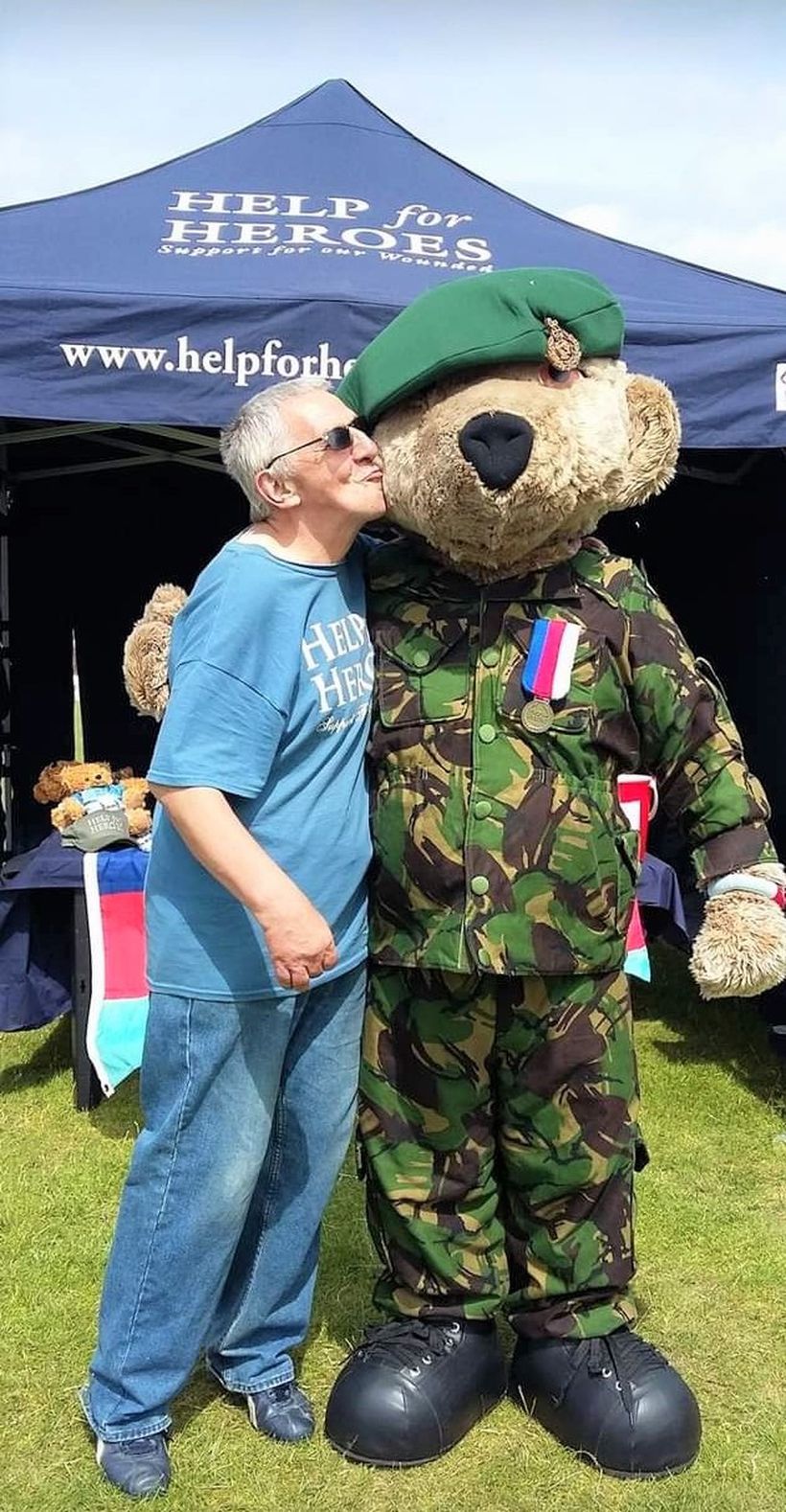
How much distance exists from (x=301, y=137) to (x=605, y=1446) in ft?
14.0

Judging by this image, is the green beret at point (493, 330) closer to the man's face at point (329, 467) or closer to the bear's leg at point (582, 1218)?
the man's face at point (329, 467)

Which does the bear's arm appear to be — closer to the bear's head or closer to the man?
the bear's head

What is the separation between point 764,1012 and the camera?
417 centimetres

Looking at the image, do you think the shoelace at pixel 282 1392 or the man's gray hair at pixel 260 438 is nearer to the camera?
the man's gray hair at pixel 260 438

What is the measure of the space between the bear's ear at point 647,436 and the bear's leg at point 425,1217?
0.85 metres

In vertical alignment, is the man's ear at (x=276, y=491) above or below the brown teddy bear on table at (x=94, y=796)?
above

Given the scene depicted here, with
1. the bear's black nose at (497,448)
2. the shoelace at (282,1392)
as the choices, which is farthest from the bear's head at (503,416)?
the shoelace at (282,1392)

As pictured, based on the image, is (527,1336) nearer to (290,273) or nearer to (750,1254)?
(750,1254)


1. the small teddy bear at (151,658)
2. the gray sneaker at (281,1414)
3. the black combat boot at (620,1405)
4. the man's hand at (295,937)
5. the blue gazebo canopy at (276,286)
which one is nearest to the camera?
the man's hand at (295,937)

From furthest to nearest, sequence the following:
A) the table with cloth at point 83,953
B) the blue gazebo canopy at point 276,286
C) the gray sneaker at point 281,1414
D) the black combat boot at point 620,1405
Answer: the table with cloth at point 83,953, the blue gazebo canopy at point 276,286, the gray sneaker at point 281,1414, the black combat boot at point 620,1405

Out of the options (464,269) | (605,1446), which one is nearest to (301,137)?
(464,269)

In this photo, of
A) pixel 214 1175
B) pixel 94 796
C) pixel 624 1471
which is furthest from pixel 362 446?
pixel 94 796

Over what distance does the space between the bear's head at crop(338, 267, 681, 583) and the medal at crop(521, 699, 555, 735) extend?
0.70ft

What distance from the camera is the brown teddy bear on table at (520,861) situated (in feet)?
6.21
